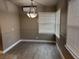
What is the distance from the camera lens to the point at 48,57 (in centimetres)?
380

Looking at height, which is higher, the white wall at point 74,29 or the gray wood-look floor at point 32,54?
the white wall at point 74,29

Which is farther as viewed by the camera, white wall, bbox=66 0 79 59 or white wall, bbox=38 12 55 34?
white wall, bbox=38 12 55 34

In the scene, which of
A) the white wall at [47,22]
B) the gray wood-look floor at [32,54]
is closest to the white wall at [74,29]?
the gray wood-look floor at [32,54]

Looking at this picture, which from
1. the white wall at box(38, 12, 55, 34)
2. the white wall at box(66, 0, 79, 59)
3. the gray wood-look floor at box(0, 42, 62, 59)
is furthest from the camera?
the white wall at box(38, 12, 55, 34)

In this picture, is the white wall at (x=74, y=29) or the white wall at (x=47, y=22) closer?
the white wall at (x=74, y=29)

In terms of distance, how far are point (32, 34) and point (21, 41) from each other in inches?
37.5

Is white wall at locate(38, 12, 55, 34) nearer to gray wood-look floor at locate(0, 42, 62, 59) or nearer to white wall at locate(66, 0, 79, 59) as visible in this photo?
gray wood-look floor at locate(0, 42, 62, 59)

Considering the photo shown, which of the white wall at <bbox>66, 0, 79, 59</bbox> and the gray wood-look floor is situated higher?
the white wall at <bbox>66, 0, 79, 59</bbox>

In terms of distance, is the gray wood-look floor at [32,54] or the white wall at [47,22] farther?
the white wall at [47,22]

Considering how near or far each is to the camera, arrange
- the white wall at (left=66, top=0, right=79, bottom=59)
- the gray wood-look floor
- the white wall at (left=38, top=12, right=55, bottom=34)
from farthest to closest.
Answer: the white wall at (left=38, top=12, right=55, bottom=34) → the gray wood-look floor → the white wall at (left=66, top=0, right=79, bottom=59)

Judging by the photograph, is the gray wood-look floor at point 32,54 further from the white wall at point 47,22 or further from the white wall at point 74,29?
the white wall at point 47,22

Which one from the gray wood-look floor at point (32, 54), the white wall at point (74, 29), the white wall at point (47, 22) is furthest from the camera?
the white wall at point (47, 22)

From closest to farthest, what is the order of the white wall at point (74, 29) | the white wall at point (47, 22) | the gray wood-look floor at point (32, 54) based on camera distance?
the white wall at point (74, 29) → the gray wood-look floor at point (32, 54) → the white wall at point (47, 22)

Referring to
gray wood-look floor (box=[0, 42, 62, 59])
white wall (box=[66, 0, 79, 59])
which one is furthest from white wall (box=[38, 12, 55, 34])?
white wall (box=[66, 0, 79, 59])
